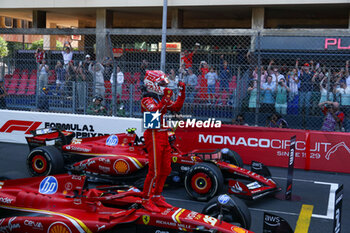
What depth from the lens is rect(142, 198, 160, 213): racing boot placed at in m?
5.42

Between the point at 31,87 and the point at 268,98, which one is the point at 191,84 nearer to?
the point at 268,98

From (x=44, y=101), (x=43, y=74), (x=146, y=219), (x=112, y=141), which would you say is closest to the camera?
(x=146, y=219)

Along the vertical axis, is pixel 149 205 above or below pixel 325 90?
below

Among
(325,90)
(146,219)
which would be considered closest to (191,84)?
(325,90)

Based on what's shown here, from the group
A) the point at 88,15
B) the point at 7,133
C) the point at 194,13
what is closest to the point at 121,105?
the point at 7,133

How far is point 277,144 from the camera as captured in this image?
10.3 metres

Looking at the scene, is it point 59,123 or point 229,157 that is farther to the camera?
point 59,123

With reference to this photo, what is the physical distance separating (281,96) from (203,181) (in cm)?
423

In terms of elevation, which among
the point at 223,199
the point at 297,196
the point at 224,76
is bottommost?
the point at 297,196

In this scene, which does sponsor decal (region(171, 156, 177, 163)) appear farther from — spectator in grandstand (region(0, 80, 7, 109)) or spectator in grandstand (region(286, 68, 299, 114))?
spectator in grandstand (region(0, 80, 7, 109))

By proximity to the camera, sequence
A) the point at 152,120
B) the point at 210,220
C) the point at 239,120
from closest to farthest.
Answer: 1. the point at 210,220
2. the point at 152,120
3. the point at 239,120

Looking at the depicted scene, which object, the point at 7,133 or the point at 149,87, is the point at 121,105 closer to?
the point at 7,133

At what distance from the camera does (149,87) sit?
19.4 ft

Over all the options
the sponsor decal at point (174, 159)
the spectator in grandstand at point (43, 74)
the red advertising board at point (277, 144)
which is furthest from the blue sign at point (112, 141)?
the spectator in grandstand at point (43, 74)
